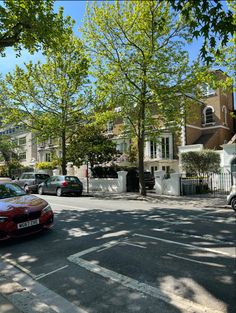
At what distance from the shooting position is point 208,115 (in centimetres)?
3444

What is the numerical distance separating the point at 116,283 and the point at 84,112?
20.8 m

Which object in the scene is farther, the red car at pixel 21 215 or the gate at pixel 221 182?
the gate at pixel 221 182

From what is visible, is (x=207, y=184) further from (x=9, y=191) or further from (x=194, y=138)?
(x=9, y=191)

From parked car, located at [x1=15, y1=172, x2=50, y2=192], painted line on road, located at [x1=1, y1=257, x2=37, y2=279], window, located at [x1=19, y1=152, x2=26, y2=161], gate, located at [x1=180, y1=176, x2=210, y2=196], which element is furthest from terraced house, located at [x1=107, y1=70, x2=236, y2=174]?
window, located at [x1=19, y1=152, x2=26, y2=161]

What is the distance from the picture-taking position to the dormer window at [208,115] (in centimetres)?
3403

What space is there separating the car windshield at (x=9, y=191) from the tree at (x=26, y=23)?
16.7ft

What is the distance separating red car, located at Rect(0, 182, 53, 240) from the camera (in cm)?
649

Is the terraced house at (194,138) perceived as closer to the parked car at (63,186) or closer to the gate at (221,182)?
the gate at (221,182)

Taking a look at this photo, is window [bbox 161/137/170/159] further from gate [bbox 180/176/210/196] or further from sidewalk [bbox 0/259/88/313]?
sidewalk [bbox 0/259/88/313]

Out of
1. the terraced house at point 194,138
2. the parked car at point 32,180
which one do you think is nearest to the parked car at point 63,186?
the parked car at point 32,180

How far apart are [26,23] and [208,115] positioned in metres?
28.6

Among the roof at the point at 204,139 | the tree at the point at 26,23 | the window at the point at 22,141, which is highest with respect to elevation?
the window at the point at 22,141

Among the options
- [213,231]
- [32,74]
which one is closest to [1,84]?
[32,74]

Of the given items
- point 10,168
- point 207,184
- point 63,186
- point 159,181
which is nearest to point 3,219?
point 63,186
